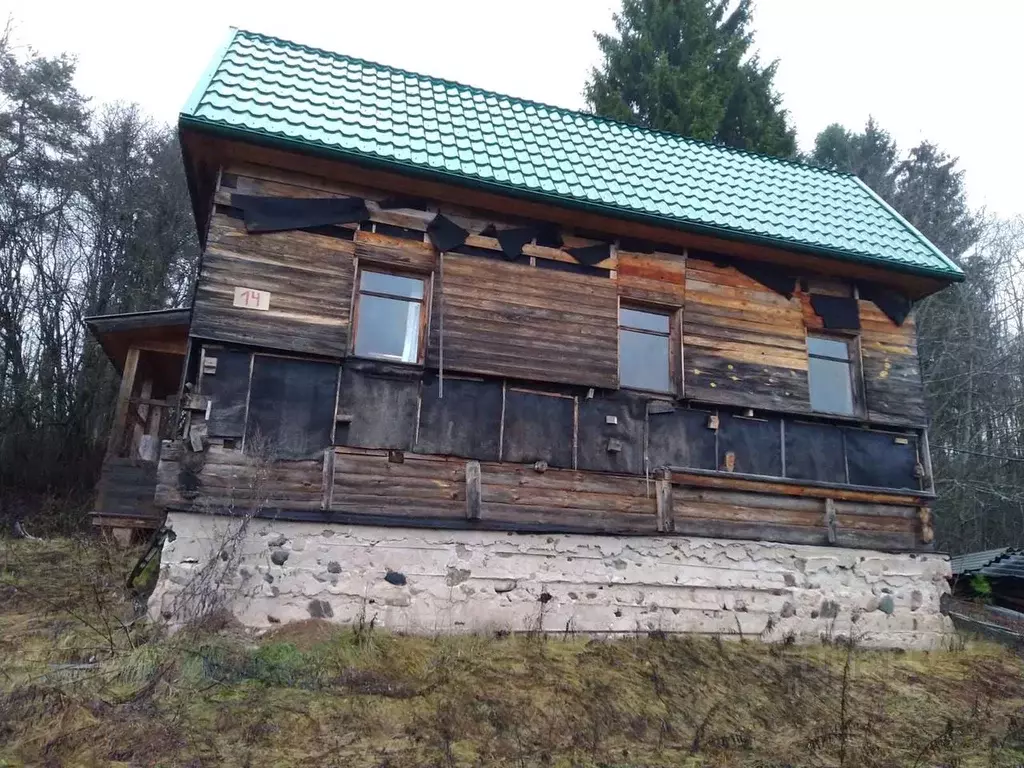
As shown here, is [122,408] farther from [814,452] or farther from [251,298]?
[814,452]

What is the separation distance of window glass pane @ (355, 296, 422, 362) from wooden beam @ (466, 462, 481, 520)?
4.63ft

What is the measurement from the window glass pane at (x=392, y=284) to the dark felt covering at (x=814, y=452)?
16.5 ft

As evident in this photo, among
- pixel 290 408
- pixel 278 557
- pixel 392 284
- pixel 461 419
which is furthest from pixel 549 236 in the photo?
pixel 278 557

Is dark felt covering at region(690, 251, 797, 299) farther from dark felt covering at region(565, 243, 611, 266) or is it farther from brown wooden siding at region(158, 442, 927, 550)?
brown wooden siding at region(158, 442, 927, 550)

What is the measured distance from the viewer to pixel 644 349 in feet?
32.7

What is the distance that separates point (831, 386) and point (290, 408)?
710cm

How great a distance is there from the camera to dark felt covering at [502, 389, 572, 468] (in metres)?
8.94

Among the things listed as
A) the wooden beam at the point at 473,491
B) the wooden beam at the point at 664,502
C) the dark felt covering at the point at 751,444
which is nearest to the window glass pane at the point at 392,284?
the wooden beam at the point at 473,491

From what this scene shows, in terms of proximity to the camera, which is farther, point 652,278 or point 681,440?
point 652,278

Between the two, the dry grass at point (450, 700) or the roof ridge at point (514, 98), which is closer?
the dry grass at point (450, 700)

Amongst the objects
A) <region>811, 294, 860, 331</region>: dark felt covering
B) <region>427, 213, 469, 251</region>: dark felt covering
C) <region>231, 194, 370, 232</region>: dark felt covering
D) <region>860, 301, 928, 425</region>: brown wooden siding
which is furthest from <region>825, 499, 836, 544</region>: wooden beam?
<region>231, 194, 370, 232</region>: dark felt covering

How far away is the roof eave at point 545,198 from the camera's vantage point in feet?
27.1

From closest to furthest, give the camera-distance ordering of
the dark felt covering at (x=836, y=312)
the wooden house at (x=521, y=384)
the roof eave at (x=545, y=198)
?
1. the wooden house at (x=521, y=384)
2. the roof eave at (x=545, y=198)
3. the dark felt covering at (x=836, y=312)

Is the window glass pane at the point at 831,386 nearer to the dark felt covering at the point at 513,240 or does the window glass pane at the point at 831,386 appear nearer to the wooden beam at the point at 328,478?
the dark felt covering at the point at 513,240
